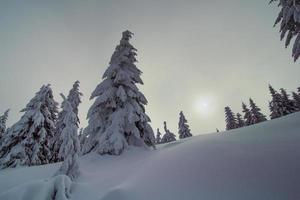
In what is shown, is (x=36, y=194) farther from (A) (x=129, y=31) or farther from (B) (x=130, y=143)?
(A) (x=129, y=31)

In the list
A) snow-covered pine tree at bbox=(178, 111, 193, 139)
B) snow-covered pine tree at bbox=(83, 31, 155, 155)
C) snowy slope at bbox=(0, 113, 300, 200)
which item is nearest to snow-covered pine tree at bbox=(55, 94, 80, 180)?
snowy slope at bbox=(0, 113, 300, 200)

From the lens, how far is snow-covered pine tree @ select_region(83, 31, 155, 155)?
37.3 feet

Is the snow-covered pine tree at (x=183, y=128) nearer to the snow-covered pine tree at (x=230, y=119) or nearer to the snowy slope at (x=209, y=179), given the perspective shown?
the snow-covered pine tree at (x=230, y=119)

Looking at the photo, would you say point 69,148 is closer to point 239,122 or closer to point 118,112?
point 118,112

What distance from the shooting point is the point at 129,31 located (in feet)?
Result: 50.1

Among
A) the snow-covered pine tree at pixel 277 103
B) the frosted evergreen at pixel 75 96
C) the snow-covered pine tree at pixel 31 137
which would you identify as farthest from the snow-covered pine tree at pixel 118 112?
the snow-covered pine tree at pixel 277 103

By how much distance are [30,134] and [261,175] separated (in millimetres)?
19341

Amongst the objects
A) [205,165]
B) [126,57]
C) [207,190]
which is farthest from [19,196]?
[126,57]

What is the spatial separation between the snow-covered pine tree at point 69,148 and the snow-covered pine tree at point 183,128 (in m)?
35.1

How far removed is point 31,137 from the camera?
1803cm

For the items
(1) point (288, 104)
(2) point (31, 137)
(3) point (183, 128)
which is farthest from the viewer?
(3) point (183, 128)

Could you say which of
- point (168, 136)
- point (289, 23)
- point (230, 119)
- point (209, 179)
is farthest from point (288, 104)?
point (209, 179)

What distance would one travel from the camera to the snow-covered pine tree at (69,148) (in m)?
6.81

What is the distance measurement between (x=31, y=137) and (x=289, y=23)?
77.9 ft
